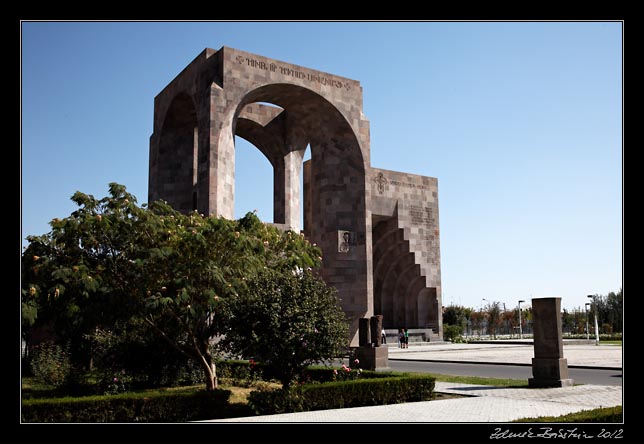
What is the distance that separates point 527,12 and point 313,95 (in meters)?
27.9

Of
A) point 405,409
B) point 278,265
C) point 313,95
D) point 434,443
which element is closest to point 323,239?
point 313,95

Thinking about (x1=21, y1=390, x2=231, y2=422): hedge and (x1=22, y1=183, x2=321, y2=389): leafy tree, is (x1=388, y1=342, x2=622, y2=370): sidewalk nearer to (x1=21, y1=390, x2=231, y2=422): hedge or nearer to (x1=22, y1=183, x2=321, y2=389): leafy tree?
(x1=22, y1=183, x2=321, y2=389): leafy tree

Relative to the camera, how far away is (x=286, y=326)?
1344 cm

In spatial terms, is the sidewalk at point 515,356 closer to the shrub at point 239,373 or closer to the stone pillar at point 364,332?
the stone pillar at point 364,332

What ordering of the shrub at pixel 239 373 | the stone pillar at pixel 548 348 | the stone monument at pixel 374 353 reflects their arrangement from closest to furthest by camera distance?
the stone pillar at pixel 548 348 < the shrub at pixel 239 373 < the stone monument at pixel 374 353

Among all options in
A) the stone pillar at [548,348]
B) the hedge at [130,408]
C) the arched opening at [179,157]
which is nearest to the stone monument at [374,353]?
the stone pillar at [548,348]

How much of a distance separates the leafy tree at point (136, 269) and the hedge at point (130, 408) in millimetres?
2236

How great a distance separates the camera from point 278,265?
1903 centimetres

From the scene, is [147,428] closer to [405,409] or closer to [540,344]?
[405,409]

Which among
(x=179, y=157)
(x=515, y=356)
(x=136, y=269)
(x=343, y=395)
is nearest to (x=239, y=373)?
(x=136, y=269)

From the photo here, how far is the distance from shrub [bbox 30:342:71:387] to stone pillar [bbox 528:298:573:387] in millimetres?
12765

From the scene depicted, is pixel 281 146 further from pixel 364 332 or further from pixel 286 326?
pixel 286 326

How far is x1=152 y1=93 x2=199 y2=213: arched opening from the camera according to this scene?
119ft

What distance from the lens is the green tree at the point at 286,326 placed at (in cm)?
1340
